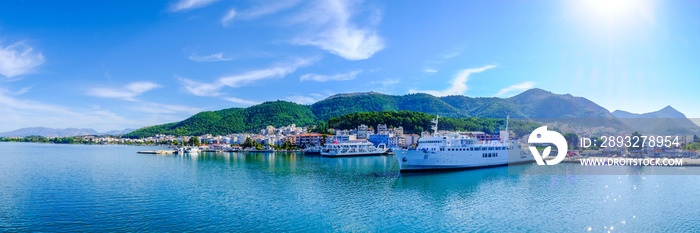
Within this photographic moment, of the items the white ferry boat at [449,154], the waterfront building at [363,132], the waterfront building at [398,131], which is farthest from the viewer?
the waterfront building at [398,131]

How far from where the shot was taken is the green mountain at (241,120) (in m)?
141

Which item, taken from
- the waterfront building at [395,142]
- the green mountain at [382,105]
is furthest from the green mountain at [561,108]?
the waterfront building at [395,142]

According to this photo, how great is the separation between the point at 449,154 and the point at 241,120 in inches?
4900

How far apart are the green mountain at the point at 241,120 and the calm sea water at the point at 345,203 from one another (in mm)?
111759

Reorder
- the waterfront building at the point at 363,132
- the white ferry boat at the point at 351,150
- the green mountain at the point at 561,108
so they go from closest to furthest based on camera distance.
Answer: the white ferry boat at the point at 351,150 → the waterfront building at the point at 363,132 → the green mountain at the point at 561,108

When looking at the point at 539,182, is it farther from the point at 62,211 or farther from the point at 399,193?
the point at 62,211

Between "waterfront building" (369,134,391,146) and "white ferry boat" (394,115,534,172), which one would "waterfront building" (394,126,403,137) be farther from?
"white ferry boat" (394,115,534,172)

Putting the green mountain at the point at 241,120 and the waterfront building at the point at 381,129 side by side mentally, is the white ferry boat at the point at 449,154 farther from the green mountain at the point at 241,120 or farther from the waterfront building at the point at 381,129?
the green mountain at the point at 241,120

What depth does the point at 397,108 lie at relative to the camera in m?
180

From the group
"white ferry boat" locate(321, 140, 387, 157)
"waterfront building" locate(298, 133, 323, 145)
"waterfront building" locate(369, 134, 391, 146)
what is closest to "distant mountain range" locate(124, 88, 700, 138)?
"waterfront building" locate(298, 133, 323, 145)

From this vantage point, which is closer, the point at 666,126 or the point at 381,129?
the point at 381,129

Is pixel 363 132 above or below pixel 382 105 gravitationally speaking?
below

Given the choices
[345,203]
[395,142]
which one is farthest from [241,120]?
[345,203]

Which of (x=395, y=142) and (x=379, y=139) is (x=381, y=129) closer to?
(x=379, y=139)
